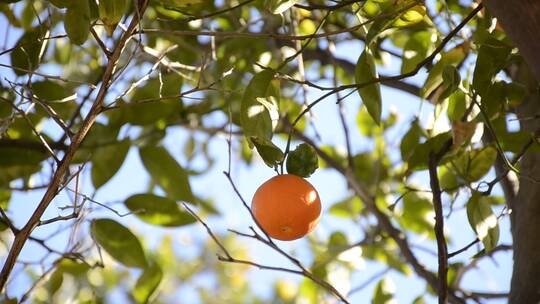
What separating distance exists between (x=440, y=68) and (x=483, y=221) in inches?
9.0

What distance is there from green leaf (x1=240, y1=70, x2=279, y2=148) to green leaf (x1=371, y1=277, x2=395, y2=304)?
0.54 m

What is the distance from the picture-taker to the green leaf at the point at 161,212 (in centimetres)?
132

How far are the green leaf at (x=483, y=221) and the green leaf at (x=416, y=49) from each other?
10.7 inches

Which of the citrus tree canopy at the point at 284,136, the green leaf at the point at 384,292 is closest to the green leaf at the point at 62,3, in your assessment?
the citrus tree canopy at the point at 284,136

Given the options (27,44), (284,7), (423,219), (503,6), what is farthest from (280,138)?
(503,6)

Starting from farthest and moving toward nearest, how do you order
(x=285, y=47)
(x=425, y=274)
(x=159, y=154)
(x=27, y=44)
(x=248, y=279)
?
(x=248, y=279) < (x=285, y=47) < (x=159, y=154) < (x=425, y=274) < (x=27, y=44)

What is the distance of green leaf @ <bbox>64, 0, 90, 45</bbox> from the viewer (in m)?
0.89

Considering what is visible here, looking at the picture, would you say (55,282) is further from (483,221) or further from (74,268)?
(483,221)

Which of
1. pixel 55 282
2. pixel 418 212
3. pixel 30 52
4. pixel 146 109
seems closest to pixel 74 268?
pixel 55 282

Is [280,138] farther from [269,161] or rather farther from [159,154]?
[269,161]

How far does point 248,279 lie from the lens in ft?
10.2

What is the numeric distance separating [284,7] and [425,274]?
0.53 metres

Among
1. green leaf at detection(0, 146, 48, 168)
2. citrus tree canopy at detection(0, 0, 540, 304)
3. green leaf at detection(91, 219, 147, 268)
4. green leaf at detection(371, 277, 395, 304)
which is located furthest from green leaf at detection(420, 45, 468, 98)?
green leaf at detection(0, 146, 48, 168)

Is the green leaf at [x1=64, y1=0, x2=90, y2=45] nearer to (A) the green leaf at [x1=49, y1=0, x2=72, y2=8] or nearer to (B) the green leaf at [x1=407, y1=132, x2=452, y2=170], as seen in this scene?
(A) the green leaf at [x1=49, y1=0, x2=72, y2=8]
